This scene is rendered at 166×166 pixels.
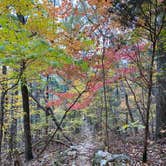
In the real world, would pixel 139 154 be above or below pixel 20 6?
below

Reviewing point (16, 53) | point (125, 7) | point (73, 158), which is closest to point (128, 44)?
point (125, 7)

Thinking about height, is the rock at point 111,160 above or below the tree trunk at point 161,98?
below

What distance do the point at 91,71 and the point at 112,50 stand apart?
1.87m

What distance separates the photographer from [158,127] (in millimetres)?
8500

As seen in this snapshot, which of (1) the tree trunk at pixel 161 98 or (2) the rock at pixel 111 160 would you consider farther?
(1) the tree trunk at pixel 161 98

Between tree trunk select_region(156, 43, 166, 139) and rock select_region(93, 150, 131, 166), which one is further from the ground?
tree trunk select_region(156, 43, 166, 139)

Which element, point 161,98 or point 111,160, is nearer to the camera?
point 111,160

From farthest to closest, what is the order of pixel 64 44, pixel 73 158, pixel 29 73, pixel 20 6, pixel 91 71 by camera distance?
pixel 91 71 < pixel 64 44 < pixel 73 158 < pixel 29 73 < pixel 20 6

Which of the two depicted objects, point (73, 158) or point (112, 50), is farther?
point (112, 50)

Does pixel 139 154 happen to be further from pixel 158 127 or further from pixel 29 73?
pixel 29 73

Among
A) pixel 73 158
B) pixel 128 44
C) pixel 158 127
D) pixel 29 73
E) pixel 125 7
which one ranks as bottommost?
pixel 73 158

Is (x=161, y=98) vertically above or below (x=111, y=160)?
above

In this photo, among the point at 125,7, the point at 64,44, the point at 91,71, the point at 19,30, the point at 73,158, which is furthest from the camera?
the point at 91,71

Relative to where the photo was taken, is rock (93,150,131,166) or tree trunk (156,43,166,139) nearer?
rock (93,150,131,166)
